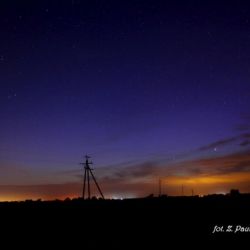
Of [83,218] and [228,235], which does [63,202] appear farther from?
[228,235]

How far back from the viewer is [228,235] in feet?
48.4

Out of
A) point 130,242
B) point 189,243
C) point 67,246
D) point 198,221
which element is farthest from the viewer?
point 198,221

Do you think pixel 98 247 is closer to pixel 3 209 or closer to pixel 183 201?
pixel 3 209

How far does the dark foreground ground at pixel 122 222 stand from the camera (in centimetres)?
1286

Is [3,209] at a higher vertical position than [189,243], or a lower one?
higher

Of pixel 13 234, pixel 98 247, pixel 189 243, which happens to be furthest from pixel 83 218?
pixel 189 243

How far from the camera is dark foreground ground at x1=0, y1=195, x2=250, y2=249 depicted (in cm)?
1286

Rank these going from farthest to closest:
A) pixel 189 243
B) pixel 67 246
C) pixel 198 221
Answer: pixel 198 221 < pixel 189 243 < pixel 67 246

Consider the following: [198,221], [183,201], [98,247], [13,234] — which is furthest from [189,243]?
[13,234]

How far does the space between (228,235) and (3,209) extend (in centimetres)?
920

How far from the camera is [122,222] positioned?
1423cm

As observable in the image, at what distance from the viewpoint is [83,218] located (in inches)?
542

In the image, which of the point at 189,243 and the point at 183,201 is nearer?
the point at 189,243

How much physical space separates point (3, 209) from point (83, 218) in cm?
320
